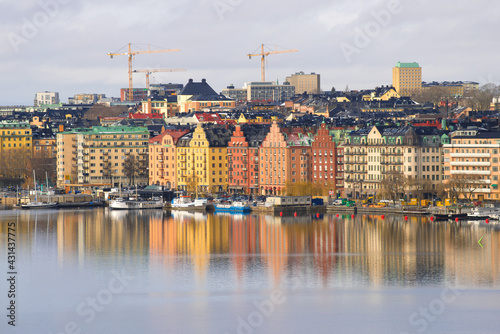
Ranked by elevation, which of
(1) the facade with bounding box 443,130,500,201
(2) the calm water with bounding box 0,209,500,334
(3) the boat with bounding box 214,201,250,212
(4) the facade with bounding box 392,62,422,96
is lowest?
(2) the calm water with bounding box 0,209,500,334

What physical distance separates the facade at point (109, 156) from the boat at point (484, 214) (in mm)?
29879

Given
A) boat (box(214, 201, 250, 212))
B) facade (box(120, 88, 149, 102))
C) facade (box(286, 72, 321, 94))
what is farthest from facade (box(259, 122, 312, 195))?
facade (box(120, 88, 149, 102))

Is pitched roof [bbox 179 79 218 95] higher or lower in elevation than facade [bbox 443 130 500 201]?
higher

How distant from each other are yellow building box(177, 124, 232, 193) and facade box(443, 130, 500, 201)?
666 inches

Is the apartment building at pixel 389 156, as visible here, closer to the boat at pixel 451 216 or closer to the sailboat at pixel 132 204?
the boat at pixel 451 216

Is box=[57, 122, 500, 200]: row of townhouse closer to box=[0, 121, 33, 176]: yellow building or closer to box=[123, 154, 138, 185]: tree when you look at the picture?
box=[123, 154, 138, 185]: tree

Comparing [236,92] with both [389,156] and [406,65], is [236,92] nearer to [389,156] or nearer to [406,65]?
[406,65]

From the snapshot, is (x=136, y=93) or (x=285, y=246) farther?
(x=136, y=93)

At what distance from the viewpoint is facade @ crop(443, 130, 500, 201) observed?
6638cm

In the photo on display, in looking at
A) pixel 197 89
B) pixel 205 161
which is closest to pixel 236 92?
pixel 197 89

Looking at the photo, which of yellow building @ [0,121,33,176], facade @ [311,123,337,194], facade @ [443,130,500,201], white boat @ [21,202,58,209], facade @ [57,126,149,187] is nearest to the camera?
facade @ [443,130,500,201]

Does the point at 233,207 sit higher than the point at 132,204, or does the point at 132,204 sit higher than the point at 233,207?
the point at 132,204

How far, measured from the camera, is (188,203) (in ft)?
235

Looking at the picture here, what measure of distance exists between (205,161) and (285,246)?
31.1 m
